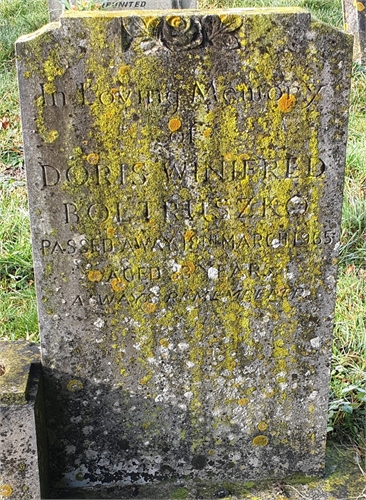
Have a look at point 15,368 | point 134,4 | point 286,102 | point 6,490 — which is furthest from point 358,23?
point 6,490

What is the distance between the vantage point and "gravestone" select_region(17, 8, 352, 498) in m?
2.43

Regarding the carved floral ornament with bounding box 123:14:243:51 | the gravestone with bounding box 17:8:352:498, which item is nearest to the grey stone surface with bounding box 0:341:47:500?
the gravestone with bounding box 17:8:352:498

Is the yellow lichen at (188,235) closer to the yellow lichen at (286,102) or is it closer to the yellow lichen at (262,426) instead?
the yellow lichen at (286,102)

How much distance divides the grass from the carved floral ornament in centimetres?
190

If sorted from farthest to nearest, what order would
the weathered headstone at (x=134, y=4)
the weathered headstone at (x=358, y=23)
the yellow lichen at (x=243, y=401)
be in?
the weathered headstone at (x=358, y=23) → the weathered headstone at (x=134, y=4) → the yellow lichen at (x=243, y=401)

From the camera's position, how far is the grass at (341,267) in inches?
139

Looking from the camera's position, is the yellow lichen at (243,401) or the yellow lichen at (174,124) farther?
the yellow lichen at (243,401)

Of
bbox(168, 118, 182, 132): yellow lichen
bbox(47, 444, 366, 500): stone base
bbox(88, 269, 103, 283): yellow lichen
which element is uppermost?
bbox(168, 118, 182, 132): yellow lichen

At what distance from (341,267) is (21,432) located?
111 inches

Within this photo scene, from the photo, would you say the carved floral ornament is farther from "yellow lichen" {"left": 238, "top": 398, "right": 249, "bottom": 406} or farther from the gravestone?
"yellow lichen" {"left": 238, "top": 398, "right": 249, "bottom": 406}

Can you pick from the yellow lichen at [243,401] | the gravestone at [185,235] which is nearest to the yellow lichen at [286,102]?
the gravestone at [185,235]

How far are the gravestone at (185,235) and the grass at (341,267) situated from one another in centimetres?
56

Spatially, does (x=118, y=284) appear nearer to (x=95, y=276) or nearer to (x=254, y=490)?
(x=95, y=276)

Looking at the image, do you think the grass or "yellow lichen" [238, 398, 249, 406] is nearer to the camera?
"yellow lichen" [238, 398, 249, 406]
